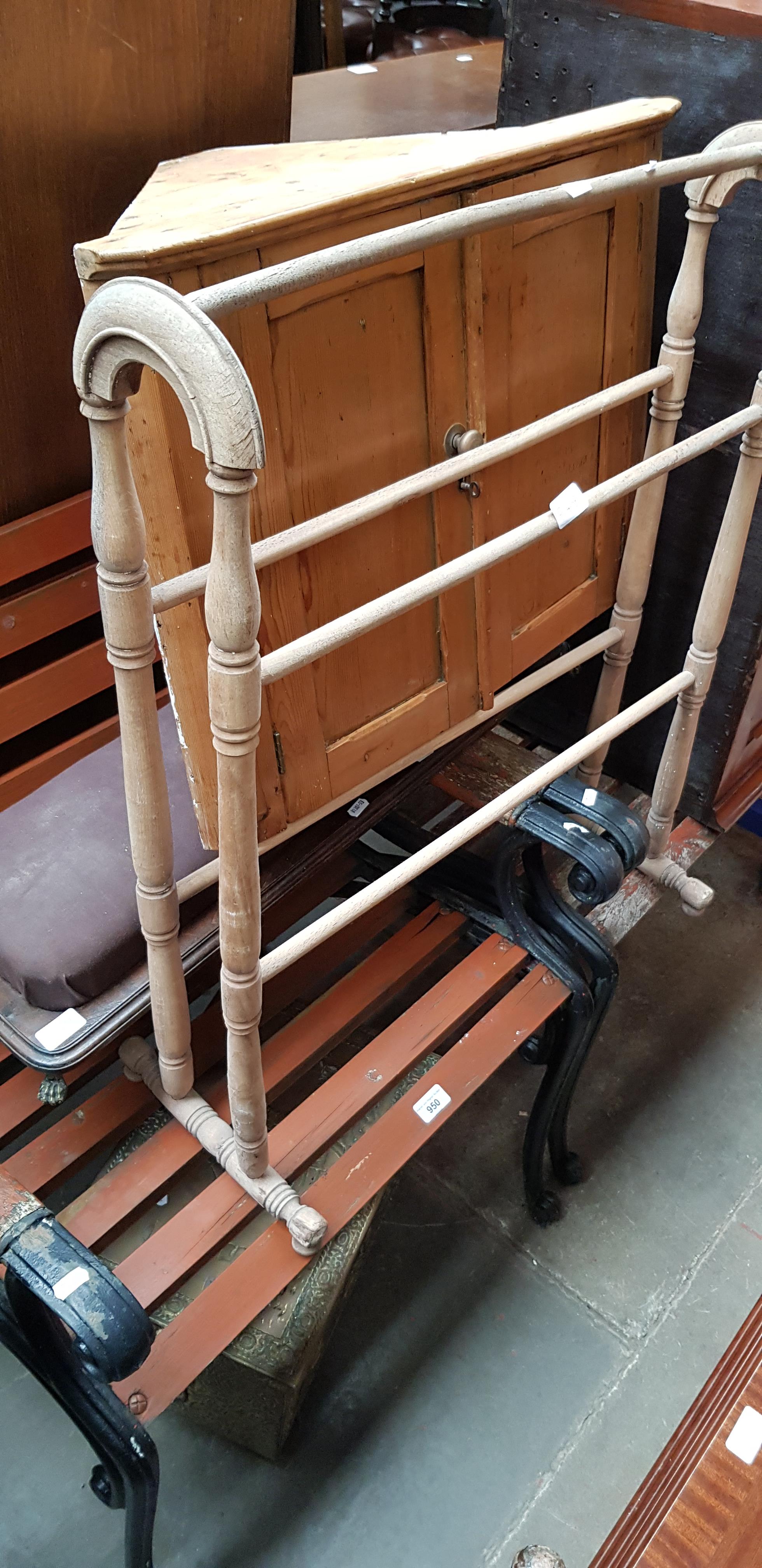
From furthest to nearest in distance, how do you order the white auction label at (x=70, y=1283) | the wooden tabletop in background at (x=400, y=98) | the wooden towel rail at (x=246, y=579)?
the wooden tabletop in background at (x=400, y=98)
the white auction label at (x=70, y=1283)
the wooden towel rail at (x=246, y=579)

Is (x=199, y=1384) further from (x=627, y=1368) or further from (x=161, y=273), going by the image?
(x=161, y=273)

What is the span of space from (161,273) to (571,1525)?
63.9 inches

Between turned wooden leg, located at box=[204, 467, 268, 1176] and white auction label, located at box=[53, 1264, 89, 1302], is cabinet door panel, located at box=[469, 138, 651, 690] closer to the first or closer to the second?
turned wooden leg, located at box=[204, 467, 268, 1176]

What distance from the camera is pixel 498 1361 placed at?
1662 mm

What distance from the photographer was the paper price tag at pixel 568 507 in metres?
1.13

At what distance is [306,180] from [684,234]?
0.67 meters

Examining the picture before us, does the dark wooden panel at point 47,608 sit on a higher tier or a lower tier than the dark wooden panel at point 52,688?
higher

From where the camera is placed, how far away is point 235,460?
75 cm

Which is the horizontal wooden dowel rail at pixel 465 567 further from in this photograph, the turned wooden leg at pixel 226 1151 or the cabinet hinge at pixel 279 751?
the turned wooden leg at pixel 226 1151

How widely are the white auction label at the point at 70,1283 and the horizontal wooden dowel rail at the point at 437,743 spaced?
0.39m

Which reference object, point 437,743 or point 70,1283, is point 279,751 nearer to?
point 437,743

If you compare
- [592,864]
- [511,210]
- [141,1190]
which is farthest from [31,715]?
[511,210]

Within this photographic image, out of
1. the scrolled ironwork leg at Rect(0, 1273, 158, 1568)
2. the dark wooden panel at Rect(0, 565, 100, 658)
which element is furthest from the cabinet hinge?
the dark wooden panel at Rect(0, 565, 100, 658)

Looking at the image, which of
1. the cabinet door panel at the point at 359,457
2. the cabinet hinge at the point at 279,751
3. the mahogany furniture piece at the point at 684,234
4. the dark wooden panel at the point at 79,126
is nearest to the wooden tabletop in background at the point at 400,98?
the dark wooden panel at the point at 79,126
